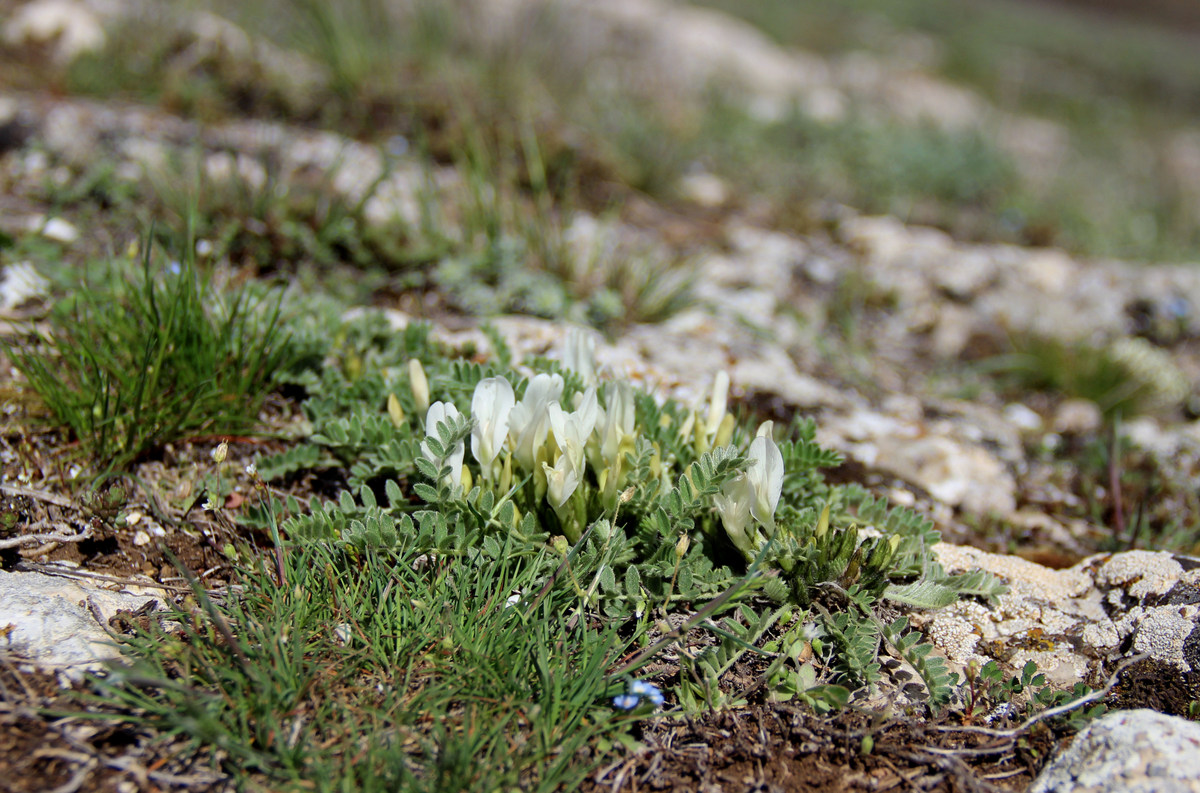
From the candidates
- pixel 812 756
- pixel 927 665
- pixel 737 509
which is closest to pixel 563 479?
pixel 737 509

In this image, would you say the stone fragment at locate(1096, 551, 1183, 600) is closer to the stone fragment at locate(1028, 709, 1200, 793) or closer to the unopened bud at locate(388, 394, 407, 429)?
the stone fragment at locate(1028, 709, 1200, 793)

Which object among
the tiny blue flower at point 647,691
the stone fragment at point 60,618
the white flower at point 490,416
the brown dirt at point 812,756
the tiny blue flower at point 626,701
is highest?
the white flower at point 490,416

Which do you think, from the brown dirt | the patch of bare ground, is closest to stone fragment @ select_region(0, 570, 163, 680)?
the patch of bare ground

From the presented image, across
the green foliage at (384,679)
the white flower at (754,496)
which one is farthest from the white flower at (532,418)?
the white flower at (754,496)

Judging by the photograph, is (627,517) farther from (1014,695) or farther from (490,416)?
(1014,695)

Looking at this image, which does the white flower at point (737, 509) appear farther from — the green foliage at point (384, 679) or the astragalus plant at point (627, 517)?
the green foliage at point (384, 679)

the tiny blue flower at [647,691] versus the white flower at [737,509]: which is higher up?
the white flower at [737,509]
